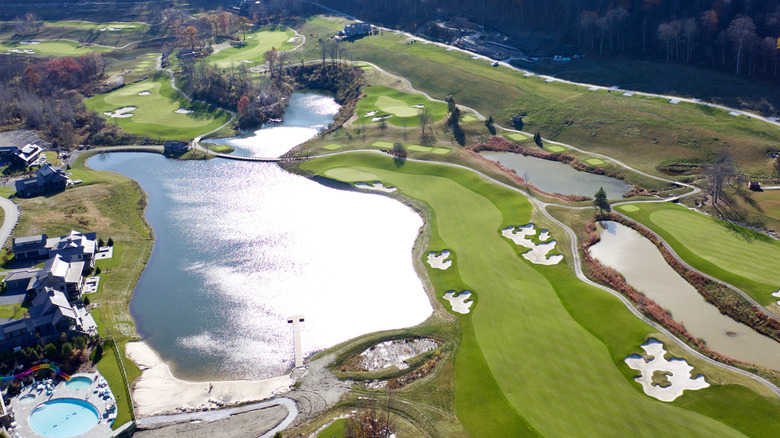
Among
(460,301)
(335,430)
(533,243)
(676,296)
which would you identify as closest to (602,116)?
(533,243)

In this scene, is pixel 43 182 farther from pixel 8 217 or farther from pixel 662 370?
pixel 662 370

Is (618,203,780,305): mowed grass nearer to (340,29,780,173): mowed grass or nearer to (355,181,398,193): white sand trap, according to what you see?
(340,29,780,173): mowed grass

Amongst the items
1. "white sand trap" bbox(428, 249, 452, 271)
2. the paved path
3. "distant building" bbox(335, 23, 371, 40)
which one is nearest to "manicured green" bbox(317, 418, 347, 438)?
"white sand trap" bbox(428, 249, 452, 271)

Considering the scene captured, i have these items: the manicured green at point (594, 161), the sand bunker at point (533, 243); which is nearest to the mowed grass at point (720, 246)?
the sand bunker at point (533, 243)

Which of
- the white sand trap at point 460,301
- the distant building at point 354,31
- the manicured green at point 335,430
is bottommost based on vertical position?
the manicured green at point 335,430

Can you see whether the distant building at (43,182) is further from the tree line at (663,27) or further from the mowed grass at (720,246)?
the tree line at (663,27)
